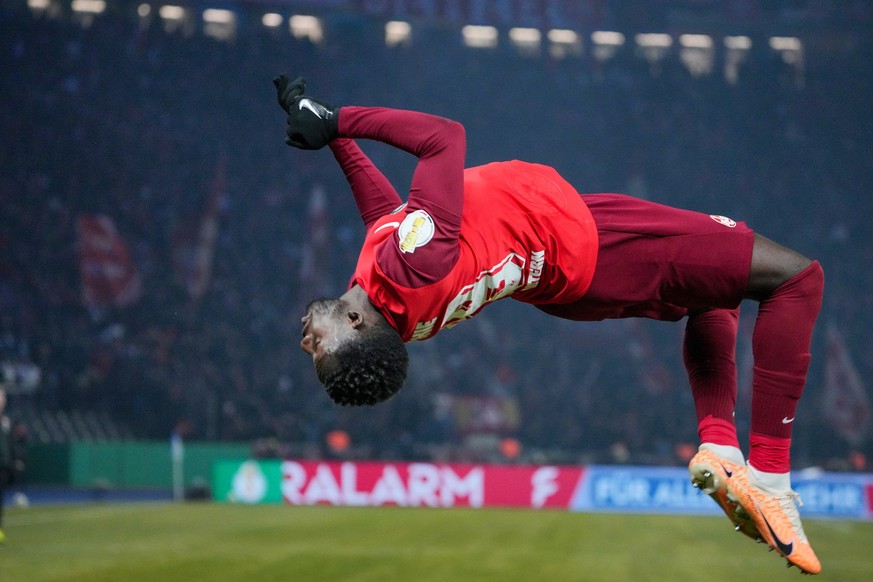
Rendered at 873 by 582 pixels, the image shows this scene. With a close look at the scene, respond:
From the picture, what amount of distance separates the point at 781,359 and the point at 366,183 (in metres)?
1.79

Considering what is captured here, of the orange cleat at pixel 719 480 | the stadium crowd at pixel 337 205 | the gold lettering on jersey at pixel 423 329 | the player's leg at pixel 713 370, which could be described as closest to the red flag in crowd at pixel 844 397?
the stadium crowd at pixel 337 205

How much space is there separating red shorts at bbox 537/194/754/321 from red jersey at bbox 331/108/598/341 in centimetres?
9

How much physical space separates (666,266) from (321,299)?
127cm

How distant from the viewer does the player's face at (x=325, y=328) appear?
3494mm

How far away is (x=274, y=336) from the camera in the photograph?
24.9 m

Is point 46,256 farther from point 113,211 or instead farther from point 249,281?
point 249,281

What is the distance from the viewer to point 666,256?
374 cm

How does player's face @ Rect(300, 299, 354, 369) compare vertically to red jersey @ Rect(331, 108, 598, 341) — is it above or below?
below

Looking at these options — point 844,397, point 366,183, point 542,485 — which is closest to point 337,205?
point 542,485

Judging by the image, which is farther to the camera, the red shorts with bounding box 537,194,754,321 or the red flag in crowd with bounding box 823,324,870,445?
the red flag in crowd with bounding box 823,324,870,445

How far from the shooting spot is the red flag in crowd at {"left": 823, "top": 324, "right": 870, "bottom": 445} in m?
25.3

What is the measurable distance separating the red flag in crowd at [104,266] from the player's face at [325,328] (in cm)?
2233

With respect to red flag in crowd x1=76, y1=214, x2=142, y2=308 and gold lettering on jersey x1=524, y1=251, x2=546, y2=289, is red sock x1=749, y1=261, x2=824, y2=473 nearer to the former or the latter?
gold lettering on jersey x1=524, y1=251, x2=546, y2=289

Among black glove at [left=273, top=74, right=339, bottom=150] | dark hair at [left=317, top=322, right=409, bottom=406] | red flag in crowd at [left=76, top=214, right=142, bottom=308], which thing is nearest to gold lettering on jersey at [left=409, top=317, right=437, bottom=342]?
dark hair at [left=317, top=322, right=409, bottom=406]
